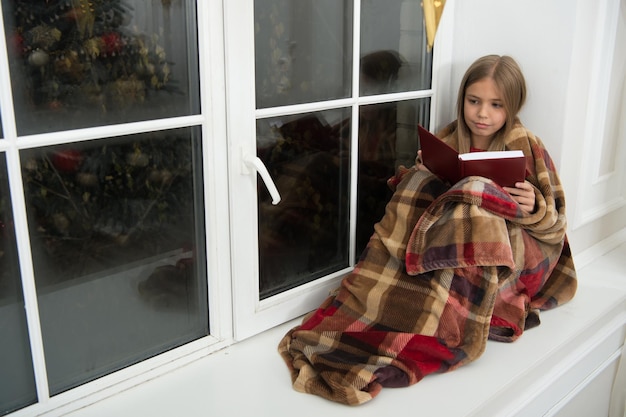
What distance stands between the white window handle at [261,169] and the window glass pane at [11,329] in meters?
0.47

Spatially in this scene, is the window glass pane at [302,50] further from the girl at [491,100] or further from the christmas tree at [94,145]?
the girl at [491,100]

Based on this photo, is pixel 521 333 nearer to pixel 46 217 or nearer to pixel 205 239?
pixel 205 239

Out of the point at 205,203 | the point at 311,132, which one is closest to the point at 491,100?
the point at 311,132

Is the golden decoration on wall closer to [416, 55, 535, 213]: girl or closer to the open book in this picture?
[416, 55, 535, 213]: girl

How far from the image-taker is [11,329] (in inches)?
45.5

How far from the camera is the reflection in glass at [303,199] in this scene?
59.1 inches

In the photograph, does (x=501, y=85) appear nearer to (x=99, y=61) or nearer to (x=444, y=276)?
(x=444, y=276)

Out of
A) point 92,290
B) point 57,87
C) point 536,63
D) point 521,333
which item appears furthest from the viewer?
point 536,63

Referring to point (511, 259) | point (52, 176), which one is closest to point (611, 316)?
point (511, 259)

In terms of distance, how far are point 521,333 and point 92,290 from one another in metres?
0.98

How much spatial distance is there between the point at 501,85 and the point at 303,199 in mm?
573

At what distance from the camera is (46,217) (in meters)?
1.15

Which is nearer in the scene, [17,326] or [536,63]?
[17,326]

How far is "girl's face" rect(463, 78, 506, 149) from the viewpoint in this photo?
1.65 metres
